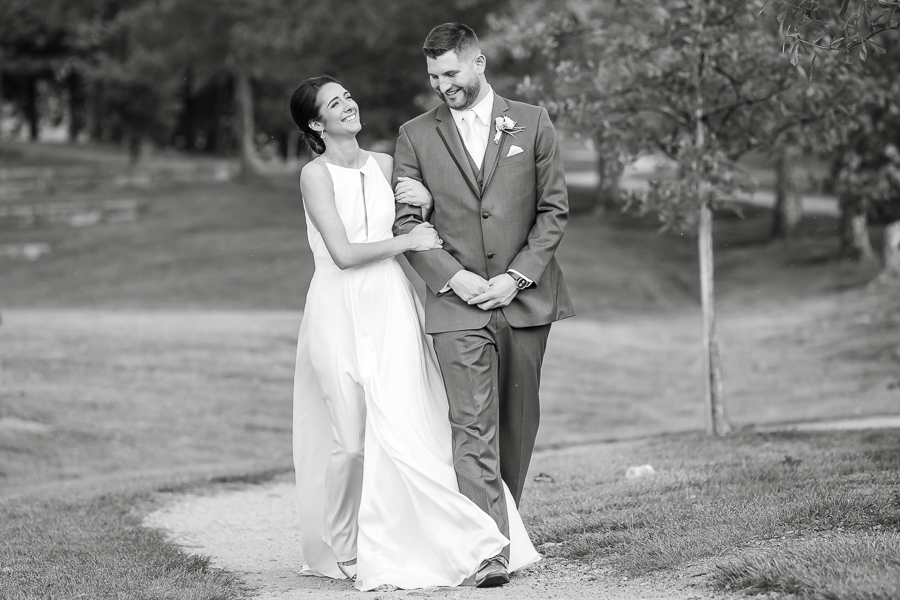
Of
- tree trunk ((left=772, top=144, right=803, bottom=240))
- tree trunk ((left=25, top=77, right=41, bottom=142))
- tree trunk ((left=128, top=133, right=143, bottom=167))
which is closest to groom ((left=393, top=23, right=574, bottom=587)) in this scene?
tree trunk ((left=772, top=144, right=803, bottom=240))

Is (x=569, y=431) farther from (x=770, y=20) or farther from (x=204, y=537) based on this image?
(x=204, y=537)

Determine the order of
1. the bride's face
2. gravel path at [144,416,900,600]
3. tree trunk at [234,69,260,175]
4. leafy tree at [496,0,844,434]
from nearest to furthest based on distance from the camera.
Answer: gravel path at [144,416,900,600] → the bride's face → leafy tree at [496,0,844,434] → tree trunk at [234,69,260,175]

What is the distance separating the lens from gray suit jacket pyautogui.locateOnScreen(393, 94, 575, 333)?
5.57 meters

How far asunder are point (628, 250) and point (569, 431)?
62.1 feet

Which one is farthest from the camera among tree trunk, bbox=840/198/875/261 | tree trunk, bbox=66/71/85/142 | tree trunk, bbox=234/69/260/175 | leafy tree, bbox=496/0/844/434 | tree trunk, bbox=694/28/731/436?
tree trunk, bbox=66/71/85/142

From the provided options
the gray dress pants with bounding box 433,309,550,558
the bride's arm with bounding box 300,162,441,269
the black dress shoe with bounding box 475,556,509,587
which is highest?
the bride's arm with bounding box 300,162,441,269

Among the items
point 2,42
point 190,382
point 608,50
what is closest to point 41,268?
point 190,382

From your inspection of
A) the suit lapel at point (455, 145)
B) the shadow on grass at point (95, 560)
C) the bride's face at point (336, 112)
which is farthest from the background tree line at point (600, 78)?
the shadow on grass at point (95, 560)

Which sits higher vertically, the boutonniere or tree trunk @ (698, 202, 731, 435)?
the boutonniere

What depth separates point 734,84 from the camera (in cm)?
970

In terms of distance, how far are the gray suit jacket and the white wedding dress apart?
0.72 ft

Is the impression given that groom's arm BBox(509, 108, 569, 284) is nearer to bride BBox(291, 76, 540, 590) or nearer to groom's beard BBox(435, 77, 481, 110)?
groom's beard BBox(435, 77, 481, 110)

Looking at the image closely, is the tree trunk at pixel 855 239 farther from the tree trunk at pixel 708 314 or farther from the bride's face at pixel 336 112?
the bride's face at pixel 336 112

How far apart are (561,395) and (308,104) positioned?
435 inches
